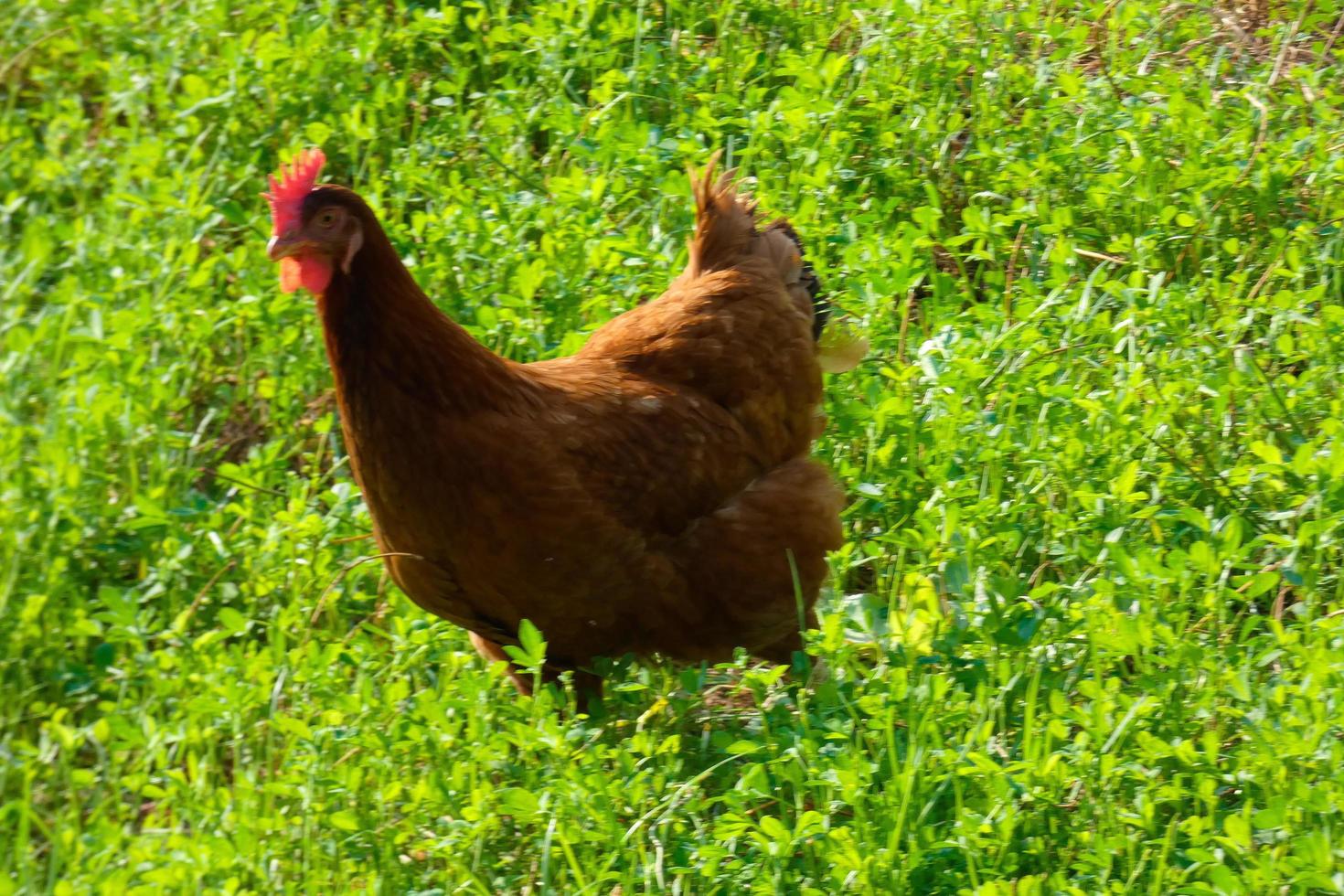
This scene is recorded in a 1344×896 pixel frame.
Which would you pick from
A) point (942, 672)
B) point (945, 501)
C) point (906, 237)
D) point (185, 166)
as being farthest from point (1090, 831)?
point (185, 166)

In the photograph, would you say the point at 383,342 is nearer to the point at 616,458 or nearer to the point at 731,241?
the point at 616,458

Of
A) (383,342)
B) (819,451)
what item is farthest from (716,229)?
(383,342)

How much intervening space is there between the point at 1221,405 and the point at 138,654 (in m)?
3.28

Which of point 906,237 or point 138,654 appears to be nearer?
point 138,654

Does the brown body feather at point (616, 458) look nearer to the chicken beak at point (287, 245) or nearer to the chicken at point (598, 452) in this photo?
the chicken at point (598, 452)

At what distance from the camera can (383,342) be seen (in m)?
3.51

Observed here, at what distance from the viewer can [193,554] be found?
4797 mm

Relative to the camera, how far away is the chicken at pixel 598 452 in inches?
139

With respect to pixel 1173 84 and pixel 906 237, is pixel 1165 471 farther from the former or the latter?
pixel 1173 84

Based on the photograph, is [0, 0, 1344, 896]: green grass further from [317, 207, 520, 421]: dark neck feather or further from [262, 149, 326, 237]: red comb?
[262, 149, 326, 237]: red comb

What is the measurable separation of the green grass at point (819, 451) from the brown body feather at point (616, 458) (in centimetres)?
23

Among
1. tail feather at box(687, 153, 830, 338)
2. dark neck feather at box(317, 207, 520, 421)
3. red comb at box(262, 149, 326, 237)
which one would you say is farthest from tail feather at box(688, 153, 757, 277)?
red comb at box(262, 149, 326, 237)

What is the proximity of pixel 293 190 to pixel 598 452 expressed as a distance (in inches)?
39.7

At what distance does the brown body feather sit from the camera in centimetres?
353
